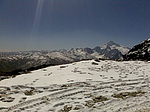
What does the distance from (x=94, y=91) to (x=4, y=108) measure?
21.2ft

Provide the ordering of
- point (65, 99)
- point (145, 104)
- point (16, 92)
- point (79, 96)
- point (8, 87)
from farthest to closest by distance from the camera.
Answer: point (8, 87), point (16, 92), point (79, 96), point (65, 99), point (145, 104)

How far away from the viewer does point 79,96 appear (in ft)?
24.9

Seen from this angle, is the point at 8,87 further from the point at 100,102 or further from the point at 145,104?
the point at 145,104

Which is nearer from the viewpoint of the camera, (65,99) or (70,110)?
(70,110)

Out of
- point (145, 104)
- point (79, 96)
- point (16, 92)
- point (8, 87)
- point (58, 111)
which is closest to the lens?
point (58, 111)

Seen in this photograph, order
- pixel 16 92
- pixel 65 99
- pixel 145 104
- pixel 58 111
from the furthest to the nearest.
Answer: pixel 16 92, pixel 65 99, pixel 145 104, pixel 58 111

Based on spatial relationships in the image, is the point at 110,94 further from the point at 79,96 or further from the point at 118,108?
the point at 79,96

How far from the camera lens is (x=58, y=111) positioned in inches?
227

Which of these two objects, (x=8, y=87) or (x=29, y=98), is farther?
(x=8, y=87)

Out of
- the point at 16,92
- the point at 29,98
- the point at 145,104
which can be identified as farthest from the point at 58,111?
the point at 145,104

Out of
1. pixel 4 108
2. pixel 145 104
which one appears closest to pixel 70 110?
pixel 4 108

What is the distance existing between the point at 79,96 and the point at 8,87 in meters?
6.65

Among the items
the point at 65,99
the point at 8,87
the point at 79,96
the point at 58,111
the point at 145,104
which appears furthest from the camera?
the point at 8,87

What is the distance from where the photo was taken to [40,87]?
9.09 meters
